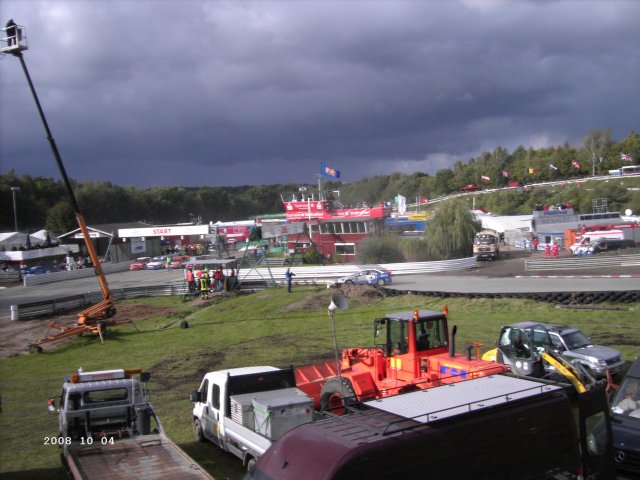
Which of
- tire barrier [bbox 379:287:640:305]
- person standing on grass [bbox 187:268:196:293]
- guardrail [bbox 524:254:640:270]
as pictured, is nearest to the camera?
tire barrier [bbox 379:287:640:305]

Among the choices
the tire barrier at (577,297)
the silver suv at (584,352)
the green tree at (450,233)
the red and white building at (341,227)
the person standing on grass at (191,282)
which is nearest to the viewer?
the silver suv at (584,352)

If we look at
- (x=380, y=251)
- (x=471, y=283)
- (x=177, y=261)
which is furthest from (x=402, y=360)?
(x=177, y=261)

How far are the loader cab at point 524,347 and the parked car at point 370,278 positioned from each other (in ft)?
82.7

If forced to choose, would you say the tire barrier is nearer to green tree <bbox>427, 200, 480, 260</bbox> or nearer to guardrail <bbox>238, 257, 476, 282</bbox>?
guardrail <bbox>238, 257, 476, 282</bbox>

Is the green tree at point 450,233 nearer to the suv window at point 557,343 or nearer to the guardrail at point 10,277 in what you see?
the suv window at point 557,343

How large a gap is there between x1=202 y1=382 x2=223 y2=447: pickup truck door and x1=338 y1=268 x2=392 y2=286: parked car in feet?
96.1

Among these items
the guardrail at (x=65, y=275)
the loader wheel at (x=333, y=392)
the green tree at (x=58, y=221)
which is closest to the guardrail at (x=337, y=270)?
the guardrail at (x=65, y=275)

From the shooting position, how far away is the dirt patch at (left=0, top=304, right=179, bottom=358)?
90.1ft

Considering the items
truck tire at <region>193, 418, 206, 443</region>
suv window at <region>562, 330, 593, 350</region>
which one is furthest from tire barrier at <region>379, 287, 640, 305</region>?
truck tire at <region>193, 418, 206, 443</region>

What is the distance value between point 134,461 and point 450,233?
51242 millimetres

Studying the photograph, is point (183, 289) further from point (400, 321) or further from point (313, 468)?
point (313, 468)

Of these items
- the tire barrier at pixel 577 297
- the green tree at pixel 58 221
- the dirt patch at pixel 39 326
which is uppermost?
the green tree at pixel 58 221

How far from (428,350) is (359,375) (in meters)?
1.65

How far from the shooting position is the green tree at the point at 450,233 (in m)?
56.8
